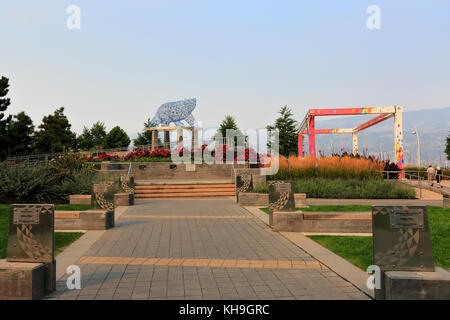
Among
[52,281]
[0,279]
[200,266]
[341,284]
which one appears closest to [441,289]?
[341,284]

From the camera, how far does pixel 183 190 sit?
17.9m

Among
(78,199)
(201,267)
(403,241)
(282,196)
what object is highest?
(282,196)

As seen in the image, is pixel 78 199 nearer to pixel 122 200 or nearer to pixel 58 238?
pixel 122 200

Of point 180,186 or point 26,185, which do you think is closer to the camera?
point 26,185

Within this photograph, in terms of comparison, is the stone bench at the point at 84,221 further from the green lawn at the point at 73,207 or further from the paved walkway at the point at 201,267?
the green lawn at the point at 73,207

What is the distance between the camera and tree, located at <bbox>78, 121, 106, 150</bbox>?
6899 centimetres

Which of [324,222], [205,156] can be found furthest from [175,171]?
[324,222]

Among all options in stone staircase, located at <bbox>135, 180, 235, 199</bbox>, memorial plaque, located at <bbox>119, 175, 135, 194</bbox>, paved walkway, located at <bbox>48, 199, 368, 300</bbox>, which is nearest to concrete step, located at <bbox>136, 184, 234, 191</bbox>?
stone staircase, located at <bbox>135, 180, 235, 199</bbox>

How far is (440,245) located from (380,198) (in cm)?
892

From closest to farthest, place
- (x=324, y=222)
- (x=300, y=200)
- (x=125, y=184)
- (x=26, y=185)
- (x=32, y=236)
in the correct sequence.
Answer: (x=32, y=236) → (x=324, y=222) → (x=300, y=200) → (x=26, y=185) → (x=125, y=184)

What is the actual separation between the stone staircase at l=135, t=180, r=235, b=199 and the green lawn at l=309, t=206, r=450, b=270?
34.1ft

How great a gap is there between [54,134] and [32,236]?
196ft

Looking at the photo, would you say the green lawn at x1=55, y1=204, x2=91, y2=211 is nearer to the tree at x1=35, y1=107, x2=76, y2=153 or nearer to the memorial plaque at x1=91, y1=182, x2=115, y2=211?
the memorial plaque at x1=91, y1=182, x2=115, y2=211

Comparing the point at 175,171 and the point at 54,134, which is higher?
the point at 54,134
